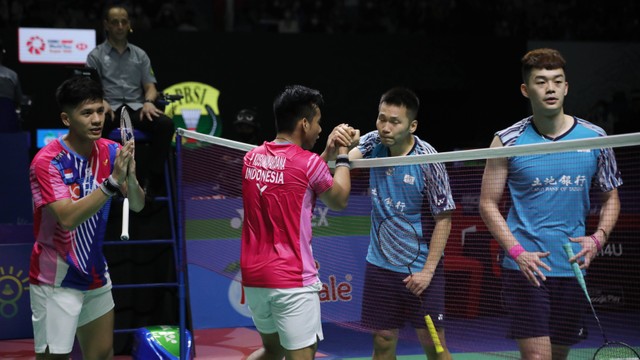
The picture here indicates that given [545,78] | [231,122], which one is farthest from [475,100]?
[545,78]

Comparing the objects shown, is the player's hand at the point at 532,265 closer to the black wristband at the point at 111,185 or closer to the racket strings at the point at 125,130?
the black wristband at the point at 111,185

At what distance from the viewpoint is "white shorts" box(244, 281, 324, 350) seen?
13.2 feet

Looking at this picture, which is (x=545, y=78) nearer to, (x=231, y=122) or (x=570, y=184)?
(x=570, y=184)

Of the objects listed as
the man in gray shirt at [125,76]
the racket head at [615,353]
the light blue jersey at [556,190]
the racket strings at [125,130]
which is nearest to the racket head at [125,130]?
the racket strings at [125,130]

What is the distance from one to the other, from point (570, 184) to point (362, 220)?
1.60 m

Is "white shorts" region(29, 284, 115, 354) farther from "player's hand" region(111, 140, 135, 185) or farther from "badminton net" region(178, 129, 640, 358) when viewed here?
"badminton net" region(178, 129, 640, 358)

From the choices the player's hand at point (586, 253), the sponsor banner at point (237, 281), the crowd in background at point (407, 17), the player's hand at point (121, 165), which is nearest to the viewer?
the player's hand at point (586, 253)

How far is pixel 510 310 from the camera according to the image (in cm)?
403

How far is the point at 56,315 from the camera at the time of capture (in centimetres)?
443

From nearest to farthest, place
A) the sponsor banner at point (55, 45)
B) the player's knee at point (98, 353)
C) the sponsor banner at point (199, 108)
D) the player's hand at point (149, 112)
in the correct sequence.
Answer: the player's knee at point (98, 353) < the player's hand at point (149, 112) < the sponsor banner at point (55, 45) < the sponsor banner at point (199, 108)

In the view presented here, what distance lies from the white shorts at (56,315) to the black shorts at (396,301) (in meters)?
1.48

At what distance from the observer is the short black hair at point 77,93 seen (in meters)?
4.45

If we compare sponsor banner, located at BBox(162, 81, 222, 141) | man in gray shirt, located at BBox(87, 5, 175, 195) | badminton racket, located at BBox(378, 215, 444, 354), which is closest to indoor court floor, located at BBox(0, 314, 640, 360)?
badminton racket, located at BBox(378, 215, 444, 354)

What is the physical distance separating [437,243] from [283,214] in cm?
86
